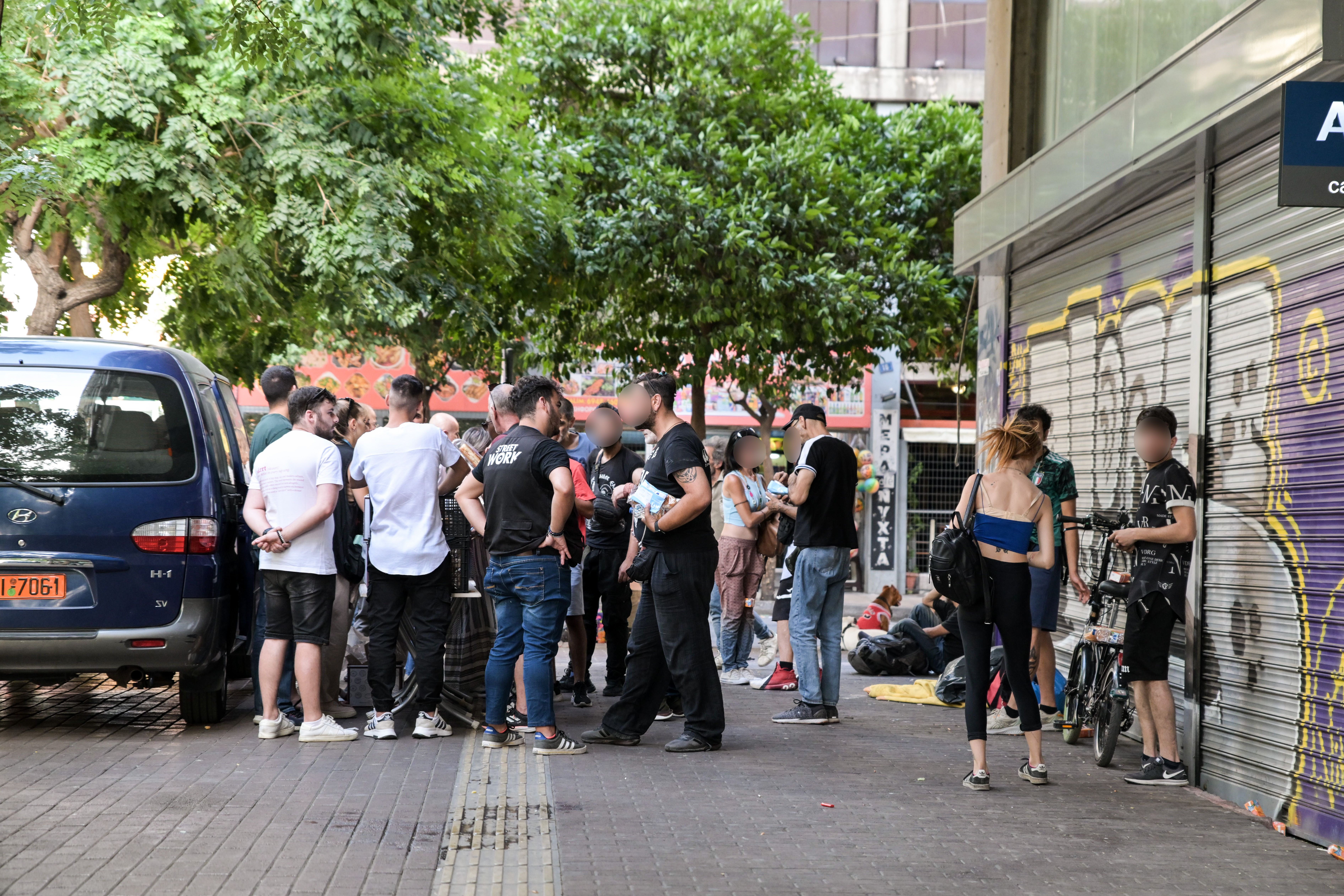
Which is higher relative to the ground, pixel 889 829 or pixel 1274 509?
pixel 1274 509

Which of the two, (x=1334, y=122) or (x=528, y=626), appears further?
(x=528, y=626)

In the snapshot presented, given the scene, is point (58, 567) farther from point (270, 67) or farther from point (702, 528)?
point (270, 67)

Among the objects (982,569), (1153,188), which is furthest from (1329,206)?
(1153,188)

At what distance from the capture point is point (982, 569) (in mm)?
6184

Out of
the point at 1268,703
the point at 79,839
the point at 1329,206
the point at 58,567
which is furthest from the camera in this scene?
the point at 58,567

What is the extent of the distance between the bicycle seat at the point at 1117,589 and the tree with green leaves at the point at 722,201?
11.6 meters

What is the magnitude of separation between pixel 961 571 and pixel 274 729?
12.9 ft

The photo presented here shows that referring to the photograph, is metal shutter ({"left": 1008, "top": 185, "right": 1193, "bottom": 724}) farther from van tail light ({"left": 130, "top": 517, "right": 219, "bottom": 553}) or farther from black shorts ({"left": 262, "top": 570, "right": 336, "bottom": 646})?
van tail light ({"left": 130, "top": 517, "right": 219, "bottom": 553})

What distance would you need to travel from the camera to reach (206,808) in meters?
5.52

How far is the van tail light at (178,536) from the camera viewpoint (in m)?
6.99

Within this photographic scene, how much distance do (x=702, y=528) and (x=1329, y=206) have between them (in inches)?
145

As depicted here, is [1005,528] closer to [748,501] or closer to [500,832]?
[500,832]

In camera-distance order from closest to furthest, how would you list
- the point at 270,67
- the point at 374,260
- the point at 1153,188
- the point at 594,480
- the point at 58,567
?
1. the point at 58,567
2. the point at 1153,188
3. the point at 594,480
4. the point at 270,67
5. the point at 374,260

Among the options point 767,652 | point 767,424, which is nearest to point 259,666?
point 767,652
